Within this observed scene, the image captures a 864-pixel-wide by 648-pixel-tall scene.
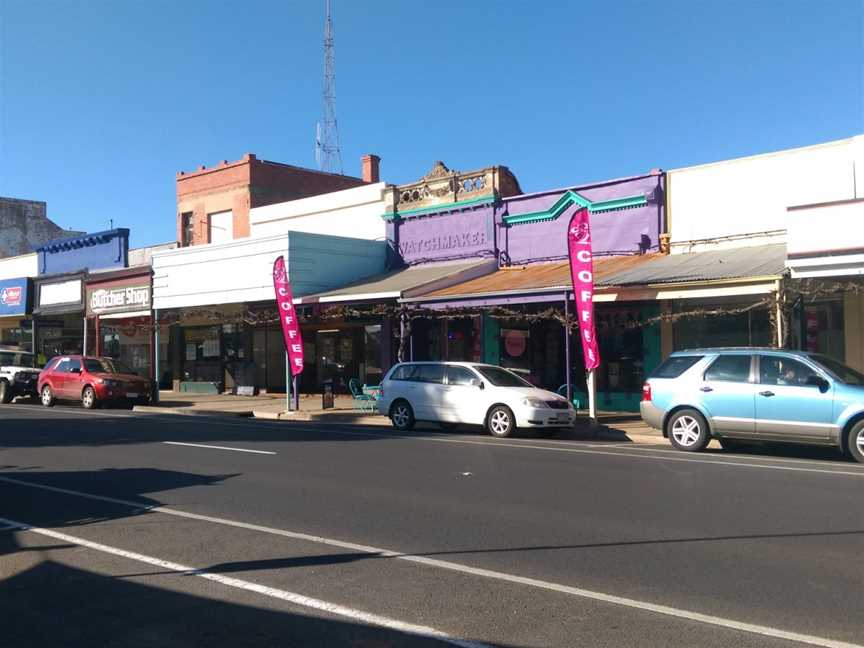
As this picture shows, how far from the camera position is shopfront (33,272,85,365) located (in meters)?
32.5

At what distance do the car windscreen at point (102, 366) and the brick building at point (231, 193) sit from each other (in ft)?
23.8

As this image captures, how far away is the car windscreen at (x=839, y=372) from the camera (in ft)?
Result: 40.7

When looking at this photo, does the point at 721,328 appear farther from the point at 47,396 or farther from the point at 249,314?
the point at 47,396

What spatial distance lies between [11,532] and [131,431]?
939cm

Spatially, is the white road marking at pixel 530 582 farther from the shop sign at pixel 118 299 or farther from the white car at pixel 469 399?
the shop sign at pixel 118 299

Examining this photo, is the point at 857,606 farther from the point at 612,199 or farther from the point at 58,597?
the point at 612,199

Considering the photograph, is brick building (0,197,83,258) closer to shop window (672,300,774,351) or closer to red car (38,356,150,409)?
red car (38,356,150,409)

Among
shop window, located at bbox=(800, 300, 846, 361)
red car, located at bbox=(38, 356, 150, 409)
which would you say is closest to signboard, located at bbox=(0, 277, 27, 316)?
red car, located at bbox=(38, 356, 150, 409)

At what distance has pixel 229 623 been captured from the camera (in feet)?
17.0

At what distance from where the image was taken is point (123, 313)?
29844 millimetres

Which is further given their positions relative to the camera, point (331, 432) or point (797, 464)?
point (331, 432)

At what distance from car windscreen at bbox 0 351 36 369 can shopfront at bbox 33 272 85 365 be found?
2.11 m

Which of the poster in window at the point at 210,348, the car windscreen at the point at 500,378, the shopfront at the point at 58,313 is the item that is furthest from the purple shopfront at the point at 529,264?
the shopfront at the point at 58,313

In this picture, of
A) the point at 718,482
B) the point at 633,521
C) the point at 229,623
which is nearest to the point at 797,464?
the point at 718,482
